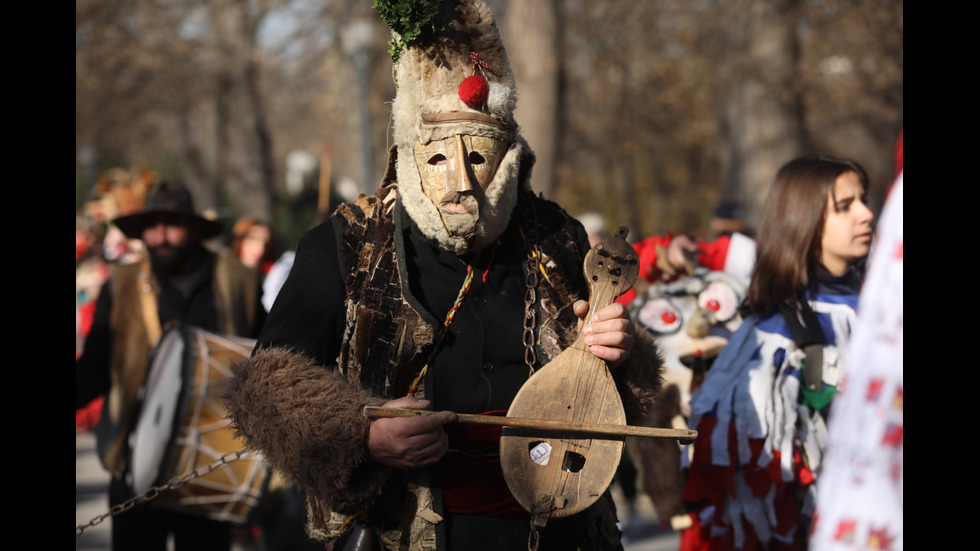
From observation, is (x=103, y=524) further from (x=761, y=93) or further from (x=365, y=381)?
(x=761, y=93)

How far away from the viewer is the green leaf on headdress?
262 cm

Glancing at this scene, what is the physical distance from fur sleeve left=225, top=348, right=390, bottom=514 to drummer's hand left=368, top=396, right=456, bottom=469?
0.16 ft

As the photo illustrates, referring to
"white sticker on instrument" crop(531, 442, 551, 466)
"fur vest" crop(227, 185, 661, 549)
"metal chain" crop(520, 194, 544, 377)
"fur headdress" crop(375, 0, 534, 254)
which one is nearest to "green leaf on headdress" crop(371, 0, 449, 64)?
"fur headdress" crop(375, 0, 534, 254)

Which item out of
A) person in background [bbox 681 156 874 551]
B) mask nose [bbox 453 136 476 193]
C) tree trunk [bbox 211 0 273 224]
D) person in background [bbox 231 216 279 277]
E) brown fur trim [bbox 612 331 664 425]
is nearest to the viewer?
mask nose [bbox 453 136 476 193]

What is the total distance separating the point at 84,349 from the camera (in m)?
4.75

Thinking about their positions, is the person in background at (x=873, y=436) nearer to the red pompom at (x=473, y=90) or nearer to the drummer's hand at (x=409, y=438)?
the drummer's hand at (x=409, y=438)

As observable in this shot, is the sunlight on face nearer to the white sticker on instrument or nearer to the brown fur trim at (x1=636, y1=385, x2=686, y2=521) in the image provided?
the brown fur trim at (x1=636, y1=385, x2=686, y2=521)

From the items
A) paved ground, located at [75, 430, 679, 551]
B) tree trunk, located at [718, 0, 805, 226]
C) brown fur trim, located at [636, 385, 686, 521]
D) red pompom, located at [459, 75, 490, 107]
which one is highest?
tree trunk, located at [718, 0, 805, 226]

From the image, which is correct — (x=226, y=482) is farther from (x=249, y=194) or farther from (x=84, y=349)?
(x=249, y=194)

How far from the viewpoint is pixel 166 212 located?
519 cm

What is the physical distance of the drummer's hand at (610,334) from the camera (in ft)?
8.15

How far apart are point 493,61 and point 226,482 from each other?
258 centimetres

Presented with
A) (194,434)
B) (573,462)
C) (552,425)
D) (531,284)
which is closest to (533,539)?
(573,462)

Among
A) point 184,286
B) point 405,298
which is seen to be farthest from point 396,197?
point 184,286
